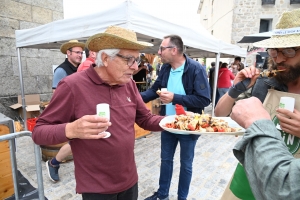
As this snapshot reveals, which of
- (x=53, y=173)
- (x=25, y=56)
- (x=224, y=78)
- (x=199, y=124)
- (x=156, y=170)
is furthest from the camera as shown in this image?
(x=224, y=78)

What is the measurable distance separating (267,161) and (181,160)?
1969 millimetres

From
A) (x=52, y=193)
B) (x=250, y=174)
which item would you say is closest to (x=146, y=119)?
(x=250, y=174)

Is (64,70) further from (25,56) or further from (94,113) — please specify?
(25,56)

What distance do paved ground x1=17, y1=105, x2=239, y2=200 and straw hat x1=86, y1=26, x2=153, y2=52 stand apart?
234 cm

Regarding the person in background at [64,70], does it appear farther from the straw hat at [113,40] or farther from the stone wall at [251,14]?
the stone wall at [251,14]

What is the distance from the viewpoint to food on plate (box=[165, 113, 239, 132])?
175cm

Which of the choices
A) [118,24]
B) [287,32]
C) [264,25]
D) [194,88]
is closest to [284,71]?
[287,32]

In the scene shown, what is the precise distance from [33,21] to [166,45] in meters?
5.55

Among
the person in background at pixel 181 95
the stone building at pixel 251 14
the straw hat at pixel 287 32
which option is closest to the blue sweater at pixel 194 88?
the person in background at pixel 181 95

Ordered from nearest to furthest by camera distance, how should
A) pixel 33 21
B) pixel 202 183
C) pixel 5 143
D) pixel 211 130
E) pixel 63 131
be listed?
pixel 63 131
pixel 211 130
pixel 5 143
pixel 202 183
pixel 33 21

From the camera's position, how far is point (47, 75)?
6.63 m

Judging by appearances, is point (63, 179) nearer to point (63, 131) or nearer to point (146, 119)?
point (146, 119)

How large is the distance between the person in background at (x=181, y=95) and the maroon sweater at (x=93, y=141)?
1.00m

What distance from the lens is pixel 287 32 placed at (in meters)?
1.19
